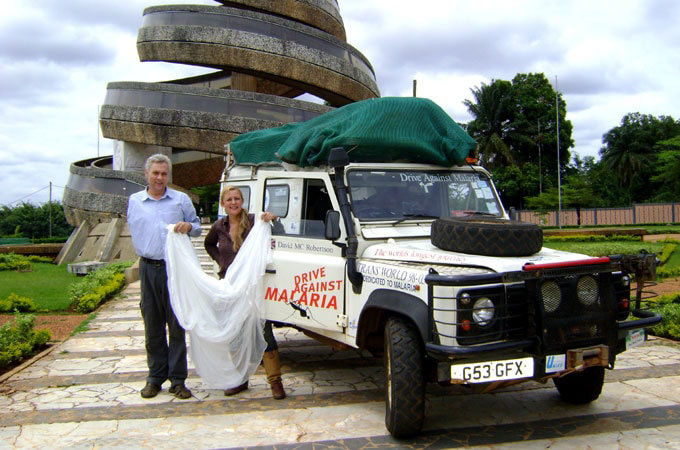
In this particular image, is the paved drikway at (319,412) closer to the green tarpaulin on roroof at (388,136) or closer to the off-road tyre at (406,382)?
the off-road tyre at (406,382)

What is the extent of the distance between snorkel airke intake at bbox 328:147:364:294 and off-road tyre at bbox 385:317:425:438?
0.72 meters

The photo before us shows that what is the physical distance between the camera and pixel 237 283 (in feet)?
18.3

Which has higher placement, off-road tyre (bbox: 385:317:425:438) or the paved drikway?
off-road tyre (bbox: 385:317:425:438)

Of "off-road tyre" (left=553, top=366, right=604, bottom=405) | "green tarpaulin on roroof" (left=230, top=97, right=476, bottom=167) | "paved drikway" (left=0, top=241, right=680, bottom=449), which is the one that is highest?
"green tarpaulin on roroof" (left=230, top=97, right=476, bottom=167)

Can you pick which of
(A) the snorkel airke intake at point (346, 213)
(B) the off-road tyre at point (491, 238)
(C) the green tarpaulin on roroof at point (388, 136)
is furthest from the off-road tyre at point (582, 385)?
(C) the green tarpaulin on roroof at point (388, 136)

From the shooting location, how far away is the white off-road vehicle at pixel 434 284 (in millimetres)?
4020

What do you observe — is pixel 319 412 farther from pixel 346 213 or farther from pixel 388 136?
pixel 388 136

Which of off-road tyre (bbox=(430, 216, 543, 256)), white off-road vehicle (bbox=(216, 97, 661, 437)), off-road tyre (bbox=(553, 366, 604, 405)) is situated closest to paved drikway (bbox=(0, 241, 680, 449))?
off-road tyre (bbox=(553, 366, 604, 405))

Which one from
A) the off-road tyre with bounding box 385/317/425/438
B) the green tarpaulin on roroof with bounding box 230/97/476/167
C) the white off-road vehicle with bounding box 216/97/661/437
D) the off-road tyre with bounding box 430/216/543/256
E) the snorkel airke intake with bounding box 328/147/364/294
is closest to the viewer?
the white off-road vehicle with bounding box 216/97/661/437

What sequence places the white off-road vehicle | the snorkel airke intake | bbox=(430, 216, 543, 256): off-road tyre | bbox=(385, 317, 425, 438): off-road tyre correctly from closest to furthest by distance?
the white off-road vehicle < bbox=(385, 317, 425, 438): off-road tyre < bbox=(430, 216, 543, 256): off-road tyre < the snorkel airke intake

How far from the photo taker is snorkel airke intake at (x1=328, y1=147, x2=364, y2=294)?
4.96 metres

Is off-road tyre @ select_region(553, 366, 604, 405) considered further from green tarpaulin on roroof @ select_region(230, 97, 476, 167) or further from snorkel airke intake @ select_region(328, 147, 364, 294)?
green tarpaulin on roroof @ select_region(230, 97, 476, 167)

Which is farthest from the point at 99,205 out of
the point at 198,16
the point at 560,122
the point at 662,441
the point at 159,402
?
the point at 560,122

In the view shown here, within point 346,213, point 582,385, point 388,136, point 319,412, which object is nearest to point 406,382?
point 319,412
